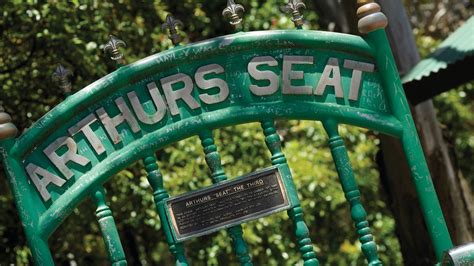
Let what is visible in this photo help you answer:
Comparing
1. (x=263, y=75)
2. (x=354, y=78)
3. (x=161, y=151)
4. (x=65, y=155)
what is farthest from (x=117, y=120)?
(x=161, y=151)

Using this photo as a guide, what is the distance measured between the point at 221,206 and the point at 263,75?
75 centimetres

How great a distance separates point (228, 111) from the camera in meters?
5.63

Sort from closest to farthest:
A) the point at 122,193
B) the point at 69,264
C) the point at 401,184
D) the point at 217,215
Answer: the point at 217,215 < the point at 401,184 < the point at 122,193 < the point at 69,264

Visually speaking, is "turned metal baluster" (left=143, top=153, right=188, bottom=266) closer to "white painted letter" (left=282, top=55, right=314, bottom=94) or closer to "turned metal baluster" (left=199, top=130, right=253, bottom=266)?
"turned metal baluster" (left=199, top=130, right=253, bottom=266)

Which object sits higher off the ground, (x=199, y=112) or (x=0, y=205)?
(x=0, y=205)

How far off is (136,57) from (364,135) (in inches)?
85.7

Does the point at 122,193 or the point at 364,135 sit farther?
the point at 364,135

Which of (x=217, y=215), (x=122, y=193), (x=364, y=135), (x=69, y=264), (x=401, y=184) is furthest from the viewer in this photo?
(x=69, y=264)

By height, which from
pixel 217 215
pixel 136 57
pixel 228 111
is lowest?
pixel 217 215

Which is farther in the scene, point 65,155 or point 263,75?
point 263,75

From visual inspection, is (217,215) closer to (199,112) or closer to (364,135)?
(199,112)

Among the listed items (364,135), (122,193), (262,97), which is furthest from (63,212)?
(364,135)

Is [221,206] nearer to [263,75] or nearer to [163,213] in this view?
[163,213]

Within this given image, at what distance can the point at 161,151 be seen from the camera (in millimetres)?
8844
